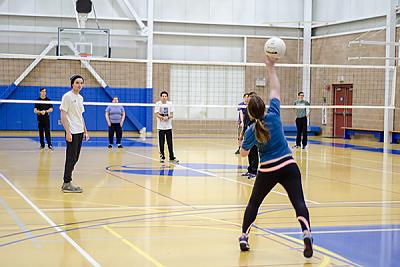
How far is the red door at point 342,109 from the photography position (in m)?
29.6

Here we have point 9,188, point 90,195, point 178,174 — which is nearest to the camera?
point 90,195

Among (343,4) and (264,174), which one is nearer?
(264,174)

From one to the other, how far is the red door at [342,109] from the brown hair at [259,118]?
2326 centimetres

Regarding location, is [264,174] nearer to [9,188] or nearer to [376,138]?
[9,188]

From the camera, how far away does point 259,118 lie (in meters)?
6.77

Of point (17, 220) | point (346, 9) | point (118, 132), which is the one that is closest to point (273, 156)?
point (17, 220)

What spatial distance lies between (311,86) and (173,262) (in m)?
26.4

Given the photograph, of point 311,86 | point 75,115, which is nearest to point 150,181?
point 75,115

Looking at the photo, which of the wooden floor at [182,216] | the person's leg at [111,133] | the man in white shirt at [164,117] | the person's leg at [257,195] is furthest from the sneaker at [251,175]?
the person's leg at [111,133]

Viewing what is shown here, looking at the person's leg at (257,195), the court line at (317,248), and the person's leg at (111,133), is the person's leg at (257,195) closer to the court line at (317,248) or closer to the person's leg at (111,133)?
the court line at (317,248)

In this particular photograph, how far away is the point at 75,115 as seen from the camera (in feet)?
36.9

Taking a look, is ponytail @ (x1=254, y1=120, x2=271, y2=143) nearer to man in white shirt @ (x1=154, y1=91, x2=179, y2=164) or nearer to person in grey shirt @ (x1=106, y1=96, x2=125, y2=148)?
man in white shirt @ (x1=154, y1=91, x2=179, y2=164)

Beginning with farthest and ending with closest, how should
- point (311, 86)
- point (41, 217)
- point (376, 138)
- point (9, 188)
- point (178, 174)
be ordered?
point (311, 86) → point (376, 138) → point (178, 174) → point (9, 188) → point (41, 217)

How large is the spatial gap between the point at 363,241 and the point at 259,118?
2026mm
